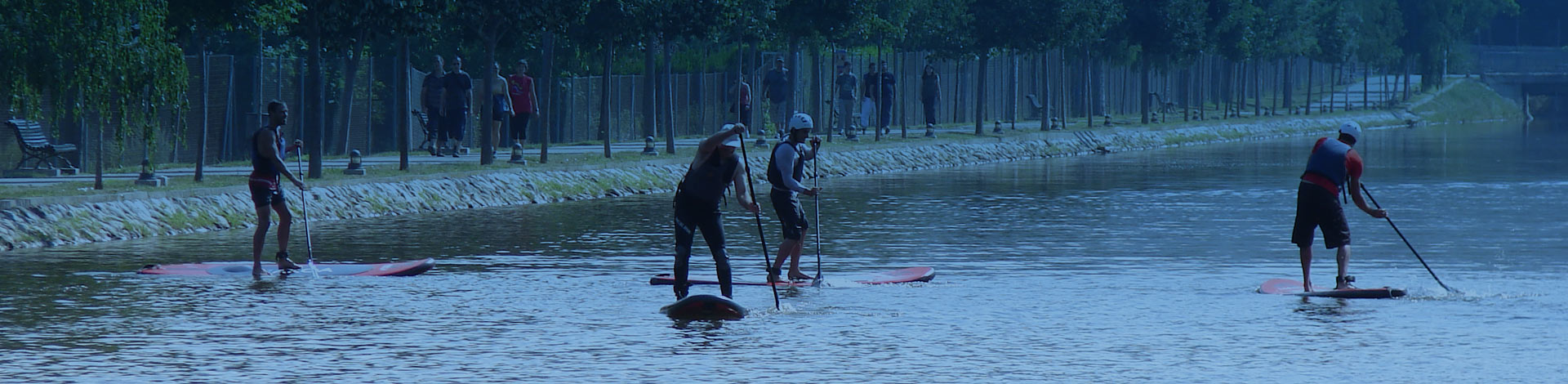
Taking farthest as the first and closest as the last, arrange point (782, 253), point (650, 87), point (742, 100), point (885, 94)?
point (885, 94), point (742, 100), point (650, 87), point (782, 253)

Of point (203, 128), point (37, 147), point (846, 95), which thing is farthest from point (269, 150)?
point (846, 95)

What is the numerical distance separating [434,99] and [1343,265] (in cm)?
1995

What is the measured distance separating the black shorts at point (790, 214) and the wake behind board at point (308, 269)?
275 centimetres

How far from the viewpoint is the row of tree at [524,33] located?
71.5 ft

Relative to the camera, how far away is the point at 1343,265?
55.4ft

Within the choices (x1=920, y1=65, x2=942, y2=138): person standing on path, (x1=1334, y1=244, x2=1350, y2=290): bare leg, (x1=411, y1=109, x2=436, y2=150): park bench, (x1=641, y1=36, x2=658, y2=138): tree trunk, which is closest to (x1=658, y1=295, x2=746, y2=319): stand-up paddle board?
(x1=1334, y1=244, x2=1350, y2=290): bare leg

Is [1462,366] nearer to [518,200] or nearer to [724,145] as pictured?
[724,145]

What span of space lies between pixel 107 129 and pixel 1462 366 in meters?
21.6

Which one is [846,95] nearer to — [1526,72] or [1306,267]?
[1306,267]

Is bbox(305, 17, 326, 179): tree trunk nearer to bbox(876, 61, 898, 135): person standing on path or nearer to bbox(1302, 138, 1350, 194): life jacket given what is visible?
bbox(1302, 138, 1350, 194): life jacket

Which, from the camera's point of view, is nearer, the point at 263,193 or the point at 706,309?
the point at 706,309

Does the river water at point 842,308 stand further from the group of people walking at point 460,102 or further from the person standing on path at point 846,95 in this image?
the person standing on path at point 846,95

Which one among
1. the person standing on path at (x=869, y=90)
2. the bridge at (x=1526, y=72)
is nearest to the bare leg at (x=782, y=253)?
the person standing on path at (x=869, y=90)

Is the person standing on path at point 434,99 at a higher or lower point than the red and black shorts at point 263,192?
higher
